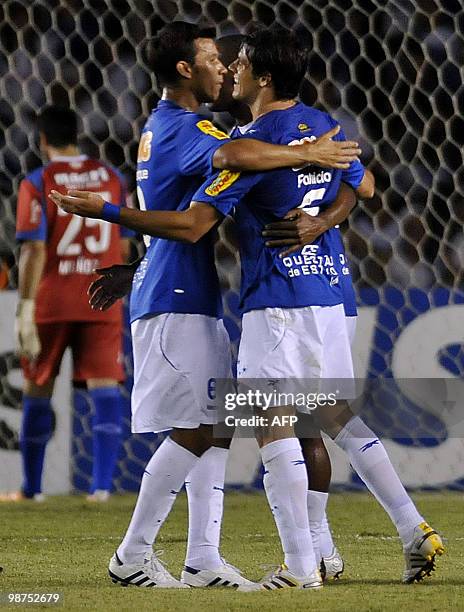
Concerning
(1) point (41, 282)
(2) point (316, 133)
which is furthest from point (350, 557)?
(1) point (41, 282)

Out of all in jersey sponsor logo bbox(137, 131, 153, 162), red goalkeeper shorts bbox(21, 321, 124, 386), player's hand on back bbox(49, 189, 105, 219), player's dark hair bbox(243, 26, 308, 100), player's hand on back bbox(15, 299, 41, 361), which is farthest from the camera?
red goalkeeper shorts bbox(21, 321, 124, 386)

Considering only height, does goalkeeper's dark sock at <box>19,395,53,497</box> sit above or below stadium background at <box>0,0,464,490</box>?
below

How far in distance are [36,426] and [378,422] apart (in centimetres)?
145

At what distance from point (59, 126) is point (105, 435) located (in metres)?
1.34

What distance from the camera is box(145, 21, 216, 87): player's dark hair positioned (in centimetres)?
349

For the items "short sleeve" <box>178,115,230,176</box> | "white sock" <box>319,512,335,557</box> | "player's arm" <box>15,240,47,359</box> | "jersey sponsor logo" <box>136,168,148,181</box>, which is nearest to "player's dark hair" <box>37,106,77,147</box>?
"player's arm" <box>15,240,47,359</box>

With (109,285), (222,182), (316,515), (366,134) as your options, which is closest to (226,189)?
(222,182)

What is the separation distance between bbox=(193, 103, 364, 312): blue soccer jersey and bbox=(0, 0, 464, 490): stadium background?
252 cm

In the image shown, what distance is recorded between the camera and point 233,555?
13.3ft

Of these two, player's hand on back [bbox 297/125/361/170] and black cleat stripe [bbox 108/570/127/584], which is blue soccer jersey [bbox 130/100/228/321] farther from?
black cleat stripe [bbox 108/570/127/584]

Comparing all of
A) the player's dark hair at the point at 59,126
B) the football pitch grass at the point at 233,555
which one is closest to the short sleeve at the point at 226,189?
the football pitch grass at the point at 233,555

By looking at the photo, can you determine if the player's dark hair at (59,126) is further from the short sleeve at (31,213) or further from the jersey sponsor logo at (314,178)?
the jersey sponsor logo at (314,178)

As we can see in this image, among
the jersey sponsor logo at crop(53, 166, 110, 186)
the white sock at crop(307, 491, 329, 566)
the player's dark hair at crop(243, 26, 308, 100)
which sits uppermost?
the player's dark hair at crop(243, 26, 308, 100)

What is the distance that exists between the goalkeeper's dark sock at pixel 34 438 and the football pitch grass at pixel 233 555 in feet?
0.33
